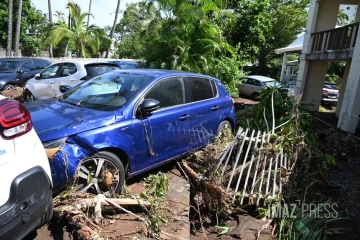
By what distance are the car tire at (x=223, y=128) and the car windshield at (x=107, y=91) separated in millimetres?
1828

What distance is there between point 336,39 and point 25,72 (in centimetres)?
1206

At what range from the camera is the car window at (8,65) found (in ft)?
40.1

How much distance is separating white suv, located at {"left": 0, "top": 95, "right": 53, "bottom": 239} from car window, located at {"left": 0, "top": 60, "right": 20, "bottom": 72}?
1175cm

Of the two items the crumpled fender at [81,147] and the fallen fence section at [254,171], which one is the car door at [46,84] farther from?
the fallen fence section at [254,171]

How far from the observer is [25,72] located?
1200cm

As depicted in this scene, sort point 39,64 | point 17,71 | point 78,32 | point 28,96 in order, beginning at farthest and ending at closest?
point 78,32 → point 39,64 → point 17,71 → point 28,96

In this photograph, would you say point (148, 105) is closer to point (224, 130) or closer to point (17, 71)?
point (224, 130)

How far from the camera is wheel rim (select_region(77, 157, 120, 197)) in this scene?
3.15 m

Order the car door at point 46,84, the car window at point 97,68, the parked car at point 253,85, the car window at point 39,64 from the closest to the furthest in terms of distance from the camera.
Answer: the car window at point 97,68 < the car door at point 46,84 < the car window at point 39,64 < the parked car at point 253,85

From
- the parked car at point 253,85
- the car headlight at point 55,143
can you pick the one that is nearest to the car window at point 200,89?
the car headlight at point 55,143

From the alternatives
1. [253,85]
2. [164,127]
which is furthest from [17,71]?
[253,85]

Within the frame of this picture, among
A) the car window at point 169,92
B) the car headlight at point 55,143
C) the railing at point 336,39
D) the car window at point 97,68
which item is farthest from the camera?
the railing at point 336,39

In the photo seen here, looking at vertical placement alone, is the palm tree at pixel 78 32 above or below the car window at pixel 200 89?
above

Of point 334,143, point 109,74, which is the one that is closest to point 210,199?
point 109,74
